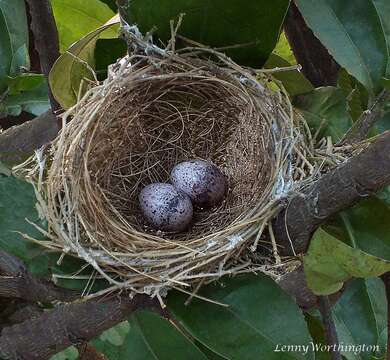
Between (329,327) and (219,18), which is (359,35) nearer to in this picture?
(219,18)

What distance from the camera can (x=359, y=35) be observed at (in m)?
0.88

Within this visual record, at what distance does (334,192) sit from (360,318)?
0.57 meters

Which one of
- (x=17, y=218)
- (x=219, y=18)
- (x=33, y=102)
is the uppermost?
(x=219, y=18)

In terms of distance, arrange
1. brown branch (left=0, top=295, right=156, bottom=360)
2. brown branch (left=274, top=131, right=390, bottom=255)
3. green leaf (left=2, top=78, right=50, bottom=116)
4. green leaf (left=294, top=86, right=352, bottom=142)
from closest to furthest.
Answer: brown branch (left=274, top=131, right=390, bottom=255), brown branch (left=0, top=295, right=156, bottom=360), green leaf (left=294, top=86, right=352, bottom=142), green leaf (left=2, top=78, right=50, bottom=116)

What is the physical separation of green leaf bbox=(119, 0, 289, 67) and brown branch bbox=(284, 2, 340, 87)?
2.00 ft

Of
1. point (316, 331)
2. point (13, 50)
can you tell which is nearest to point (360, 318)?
point (316, 331)

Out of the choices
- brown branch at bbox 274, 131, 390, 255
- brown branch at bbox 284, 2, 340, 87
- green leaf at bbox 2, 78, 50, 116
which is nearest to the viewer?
brown branch at bbox 274, 131, 390, 255

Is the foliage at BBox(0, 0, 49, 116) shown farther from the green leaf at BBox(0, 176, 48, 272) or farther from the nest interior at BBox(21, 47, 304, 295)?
the green leaf at BBox(0, 176, 48, 272)

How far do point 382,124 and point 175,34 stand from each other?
1.29 ft

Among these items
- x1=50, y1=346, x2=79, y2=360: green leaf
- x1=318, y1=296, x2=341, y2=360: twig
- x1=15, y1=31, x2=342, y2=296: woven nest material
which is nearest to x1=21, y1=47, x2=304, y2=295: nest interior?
x1=15, y1=31, x2=342, y2=296: woven nest material

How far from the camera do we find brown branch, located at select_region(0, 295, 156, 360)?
83 cm

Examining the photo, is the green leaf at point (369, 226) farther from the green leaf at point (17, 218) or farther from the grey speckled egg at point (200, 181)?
the grey speckled egg at point (200, 181)

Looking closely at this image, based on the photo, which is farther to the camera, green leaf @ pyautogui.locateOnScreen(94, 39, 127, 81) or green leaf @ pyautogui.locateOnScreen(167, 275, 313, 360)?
green leaf @ pyautogui.locateOnScreen(94, 39, 127, 81)

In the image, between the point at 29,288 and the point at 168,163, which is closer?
the point at 29,288
